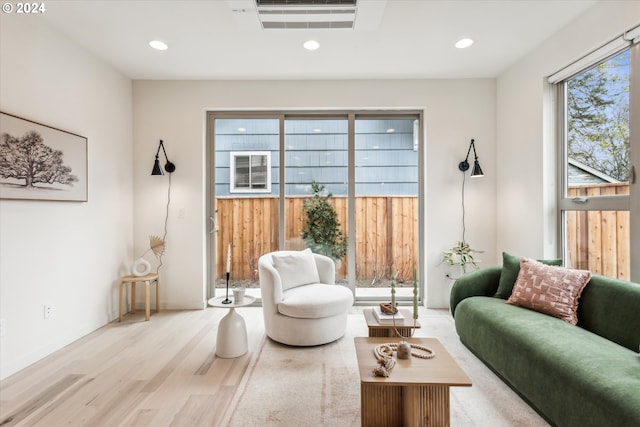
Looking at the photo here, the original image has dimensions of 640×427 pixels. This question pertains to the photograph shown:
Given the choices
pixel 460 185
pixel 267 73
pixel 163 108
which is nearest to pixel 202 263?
pixel 163 108

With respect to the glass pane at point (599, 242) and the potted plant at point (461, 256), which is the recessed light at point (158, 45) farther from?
the glass pane at point (599, 242)

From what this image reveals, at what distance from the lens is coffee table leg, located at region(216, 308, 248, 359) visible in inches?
101

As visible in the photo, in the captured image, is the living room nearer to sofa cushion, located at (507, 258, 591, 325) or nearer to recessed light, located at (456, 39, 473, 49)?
recessed light, located at (456, 39, 473, 49)

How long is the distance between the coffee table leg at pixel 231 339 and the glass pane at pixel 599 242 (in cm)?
291

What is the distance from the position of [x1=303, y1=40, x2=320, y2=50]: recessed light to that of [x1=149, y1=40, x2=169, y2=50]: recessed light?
1303 mm

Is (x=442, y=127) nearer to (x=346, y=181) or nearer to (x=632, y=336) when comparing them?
(x=346, y=181)

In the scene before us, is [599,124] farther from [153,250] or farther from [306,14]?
[153,250]

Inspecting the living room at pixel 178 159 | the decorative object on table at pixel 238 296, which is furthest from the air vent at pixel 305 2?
the decorative object on table at pixel 238 296

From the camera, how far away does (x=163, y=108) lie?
3805 millimetres

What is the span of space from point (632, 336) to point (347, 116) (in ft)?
10.5

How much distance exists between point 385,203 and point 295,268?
1.52 meters

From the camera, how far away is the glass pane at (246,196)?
3980 millimetres

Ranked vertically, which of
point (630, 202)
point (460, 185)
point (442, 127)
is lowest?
point (630, 202)

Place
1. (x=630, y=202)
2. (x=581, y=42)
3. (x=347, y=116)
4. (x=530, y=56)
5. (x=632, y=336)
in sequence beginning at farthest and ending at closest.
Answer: (x=347, y=116) < (x=530, y=56) < (x=581, y=42) < (x=630, y=202) < (x=632, y=336)
